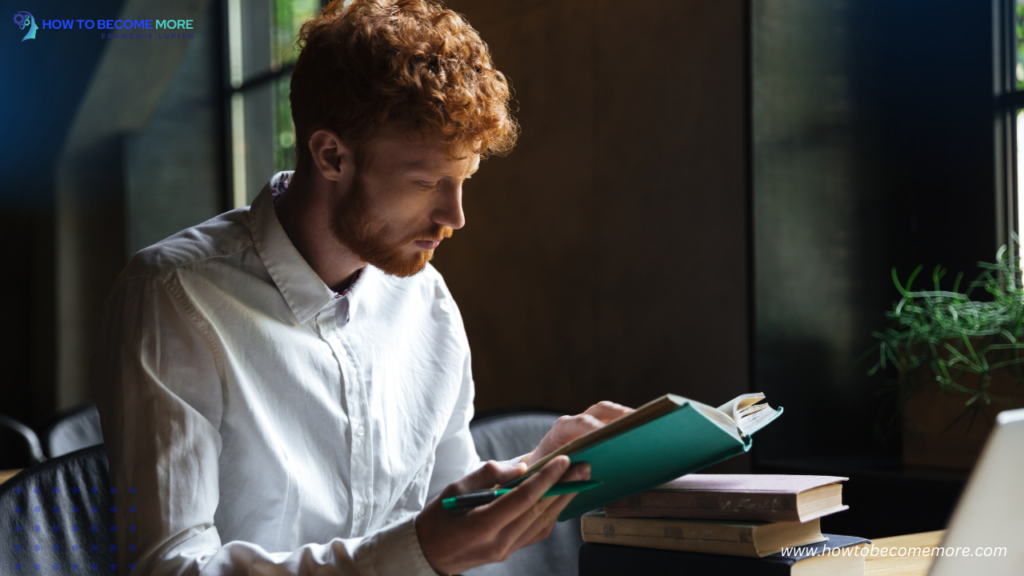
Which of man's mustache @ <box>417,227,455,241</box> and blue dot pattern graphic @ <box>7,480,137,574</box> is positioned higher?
man's mustache @ <box>417,227,455,241</box>

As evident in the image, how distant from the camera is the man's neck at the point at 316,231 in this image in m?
1.25

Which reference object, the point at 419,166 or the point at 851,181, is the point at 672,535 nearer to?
the point at 419,166

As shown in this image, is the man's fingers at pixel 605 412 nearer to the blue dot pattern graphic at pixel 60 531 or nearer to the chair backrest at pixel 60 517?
the blue dot pattern graphic at pixel 60 531

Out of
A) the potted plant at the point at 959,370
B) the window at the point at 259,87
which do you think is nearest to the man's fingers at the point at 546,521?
the potted plant at the point at 959,370

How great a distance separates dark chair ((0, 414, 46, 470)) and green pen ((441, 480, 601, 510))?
227cm

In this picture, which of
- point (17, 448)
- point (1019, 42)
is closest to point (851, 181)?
point (1019, 42)

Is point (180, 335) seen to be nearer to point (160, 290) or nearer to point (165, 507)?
point (160, 290)

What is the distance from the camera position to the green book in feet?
2.32

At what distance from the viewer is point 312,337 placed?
47.9 inches

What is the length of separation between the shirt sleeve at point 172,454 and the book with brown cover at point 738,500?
0.24 metres

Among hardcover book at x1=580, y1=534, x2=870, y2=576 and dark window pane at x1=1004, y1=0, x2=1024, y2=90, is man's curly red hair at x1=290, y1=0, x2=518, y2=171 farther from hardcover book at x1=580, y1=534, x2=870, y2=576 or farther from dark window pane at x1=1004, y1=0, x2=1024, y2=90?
dark window pane at x1=1004, y1=0, x2=1024, y2=90

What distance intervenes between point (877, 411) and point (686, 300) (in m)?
0.58

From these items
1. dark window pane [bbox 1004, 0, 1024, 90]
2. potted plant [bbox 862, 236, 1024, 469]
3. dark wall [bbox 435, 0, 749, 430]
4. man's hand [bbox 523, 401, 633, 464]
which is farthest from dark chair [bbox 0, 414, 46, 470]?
dark window pane [bbox 1004, 0, 1024, 90]

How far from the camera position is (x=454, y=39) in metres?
1.21
